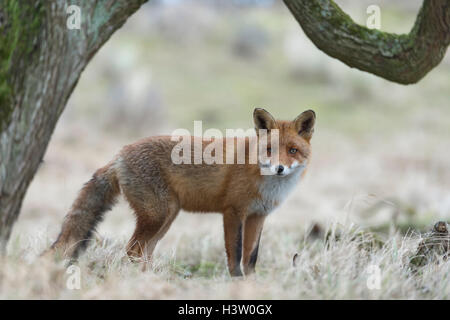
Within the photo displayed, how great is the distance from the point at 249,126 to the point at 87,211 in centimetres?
1029

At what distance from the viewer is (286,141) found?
14.1ft

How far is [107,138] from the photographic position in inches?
536

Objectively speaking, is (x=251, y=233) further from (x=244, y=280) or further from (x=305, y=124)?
(x=305, y=124)

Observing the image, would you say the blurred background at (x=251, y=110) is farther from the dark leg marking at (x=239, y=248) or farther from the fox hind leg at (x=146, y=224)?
the dark leg marking at (x=239, y=248)

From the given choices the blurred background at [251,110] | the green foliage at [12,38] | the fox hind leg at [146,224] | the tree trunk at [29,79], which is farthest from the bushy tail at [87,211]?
the green foliage at [12,38]

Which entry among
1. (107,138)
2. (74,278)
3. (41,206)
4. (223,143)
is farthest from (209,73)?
(74,278)

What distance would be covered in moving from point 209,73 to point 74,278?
15.7 metres

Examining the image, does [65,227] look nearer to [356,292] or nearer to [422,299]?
[356,292]

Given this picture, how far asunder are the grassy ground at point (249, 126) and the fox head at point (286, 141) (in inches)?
28.0

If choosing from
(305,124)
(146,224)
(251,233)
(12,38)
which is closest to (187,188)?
(146,224)

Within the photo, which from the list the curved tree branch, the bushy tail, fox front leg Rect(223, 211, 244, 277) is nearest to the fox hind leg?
the bushy tail

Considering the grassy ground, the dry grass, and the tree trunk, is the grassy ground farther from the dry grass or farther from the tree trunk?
the tree trunk

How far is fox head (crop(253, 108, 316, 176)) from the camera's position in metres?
4.20

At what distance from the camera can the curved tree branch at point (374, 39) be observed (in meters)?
4.09
